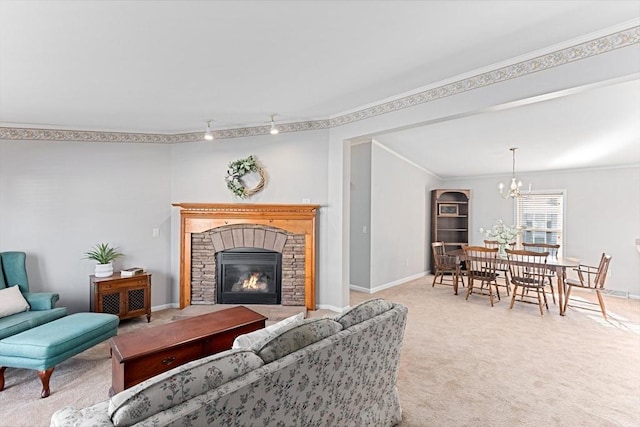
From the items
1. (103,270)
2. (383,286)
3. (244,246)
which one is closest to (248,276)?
(244,246)

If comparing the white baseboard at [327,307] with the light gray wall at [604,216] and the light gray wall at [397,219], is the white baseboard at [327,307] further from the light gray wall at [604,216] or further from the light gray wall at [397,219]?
the light gray wall at [604,216]

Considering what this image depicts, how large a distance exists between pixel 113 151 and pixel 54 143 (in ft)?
2.20

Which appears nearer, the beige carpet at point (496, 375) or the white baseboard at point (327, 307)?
the beige carpet at point (496, 375)

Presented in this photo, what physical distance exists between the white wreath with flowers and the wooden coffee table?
2032 mm

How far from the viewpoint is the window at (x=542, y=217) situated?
21.1ft

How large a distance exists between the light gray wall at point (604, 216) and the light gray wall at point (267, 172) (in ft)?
16.7

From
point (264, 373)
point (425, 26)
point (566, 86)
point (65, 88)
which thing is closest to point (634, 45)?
point (566, 86)

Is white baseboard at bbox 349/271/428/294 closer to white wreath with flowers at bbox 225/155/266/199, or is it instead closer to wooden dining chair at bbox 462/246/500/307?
wooden dining chair at bbox 462/246/500/307

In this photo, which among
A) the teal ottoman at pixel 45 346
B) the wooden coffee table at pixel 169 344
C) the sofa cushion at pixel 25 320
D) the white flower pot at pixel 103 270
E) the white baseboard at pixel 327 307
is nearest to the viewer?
the wooden coffee table at pixel 169 344

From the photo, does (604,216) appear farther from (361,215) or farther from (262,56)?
(262,56)

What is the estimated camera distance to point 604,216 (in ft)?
19.1

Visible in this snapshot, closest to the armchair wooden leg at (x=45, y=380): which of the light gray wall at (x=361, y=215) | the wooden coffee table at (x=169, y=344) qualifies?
the wooden coffee table at (x=169, y=344)

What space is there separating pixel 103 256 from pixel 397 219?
498 cm

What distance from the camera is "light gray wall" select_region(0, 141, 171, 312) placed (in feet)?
13.2
